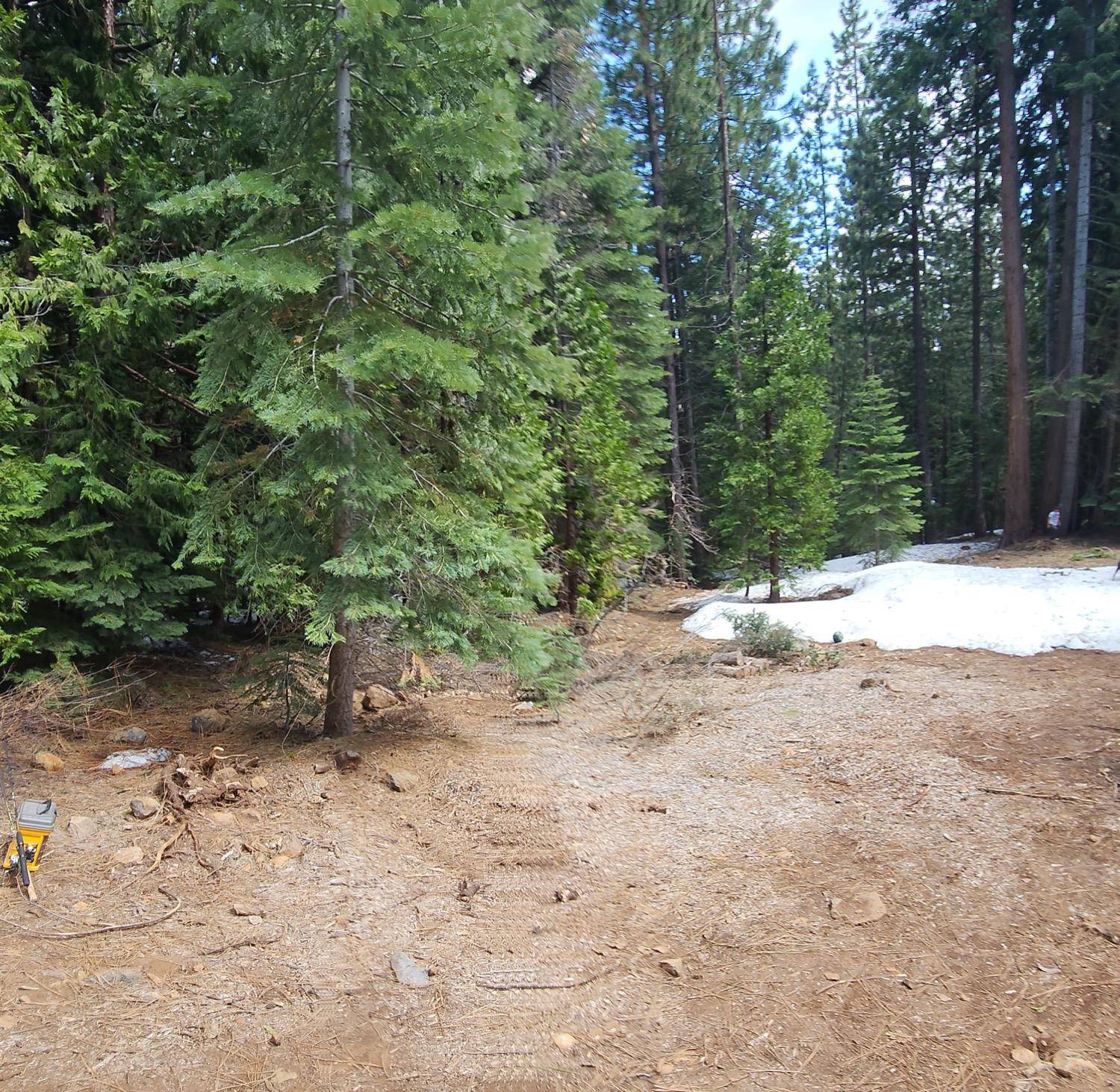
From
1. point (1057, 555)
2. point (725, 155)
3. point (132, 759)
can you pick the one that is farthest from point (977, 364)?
point (132, 759)

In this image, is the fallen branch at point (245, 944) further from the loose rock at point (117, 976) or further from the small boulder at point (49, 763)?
the small boulder at point (49, 763)

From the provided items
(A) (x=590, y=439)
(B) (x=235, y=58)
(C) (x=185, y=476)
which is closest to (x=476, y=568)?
(C) (x=185, y=476)

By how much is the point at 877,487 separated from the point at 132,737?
18603 millimetres

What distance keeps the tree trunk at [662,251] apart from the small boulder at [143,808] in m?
10.9

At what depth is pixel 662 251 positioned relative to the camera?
1983 cm

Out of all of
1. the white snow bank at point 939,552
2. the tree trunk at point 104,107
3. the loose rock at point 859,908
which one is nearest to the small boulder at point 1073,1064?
the loose rock at point 859,908

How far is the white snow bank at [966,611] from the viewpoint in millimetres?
8688

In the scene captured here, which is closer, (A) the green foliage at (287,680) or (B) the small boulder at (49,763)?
(B) the small boulder at (49,763)

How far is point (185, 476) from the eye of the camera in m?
7.08

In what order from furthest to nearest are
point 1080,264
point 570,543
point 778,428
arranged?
point 1080,264
point 778,428
point 570,543

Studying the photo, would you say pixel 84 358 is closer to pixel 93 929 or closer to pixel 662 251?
pixel 93 929

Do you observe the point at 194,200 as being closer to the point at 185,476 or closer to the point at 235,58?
the point at 235,58

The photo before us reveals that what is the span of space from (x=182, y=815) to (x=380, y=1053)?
2.48 metres

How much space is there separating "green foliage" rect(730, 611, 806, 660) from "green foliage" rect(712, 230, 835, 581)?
450 centimetres
